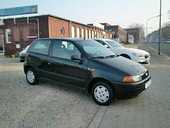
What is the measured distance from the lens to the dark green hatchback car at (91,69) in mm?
6383

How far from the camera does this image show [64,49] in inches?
299

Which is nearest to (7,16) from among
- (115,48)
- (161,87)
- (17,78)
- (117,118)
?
(115,48)

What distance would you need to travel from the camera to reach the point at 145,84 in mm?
6734

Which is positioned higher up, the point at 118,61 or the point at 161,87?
the point at 118,61

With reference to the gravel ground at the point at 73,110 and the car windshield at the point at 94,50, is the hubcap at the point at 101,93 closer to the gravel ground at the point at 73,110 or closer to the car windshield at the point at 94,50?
the gravel ground at the point at 73,110

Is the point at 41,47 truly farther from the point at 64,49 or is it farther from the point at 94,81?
the point at 94,81

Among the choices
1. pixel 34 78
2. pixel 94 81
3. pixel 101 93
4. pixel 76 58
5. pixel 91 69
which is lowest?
pixel 101 93

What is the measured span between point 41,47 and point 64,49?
4.02 ft

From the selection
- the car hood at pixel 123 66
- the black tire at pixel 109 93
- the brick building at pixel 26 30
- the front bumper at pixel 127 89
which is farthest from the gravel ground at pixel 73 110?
the brick building at pixel 26 30

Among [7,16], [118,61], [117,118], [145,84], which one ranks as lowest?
[117,118]

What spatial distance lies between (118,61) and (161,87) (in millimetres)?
2426

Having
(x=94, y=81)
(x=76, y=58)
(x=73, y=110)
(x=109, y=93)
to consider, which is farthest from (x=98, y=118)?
(x=76, y=58)

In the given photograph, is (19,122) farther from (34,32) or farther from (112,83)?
(34,32)

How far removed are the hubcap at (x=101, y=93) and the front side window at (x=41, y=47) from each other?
2348mm
